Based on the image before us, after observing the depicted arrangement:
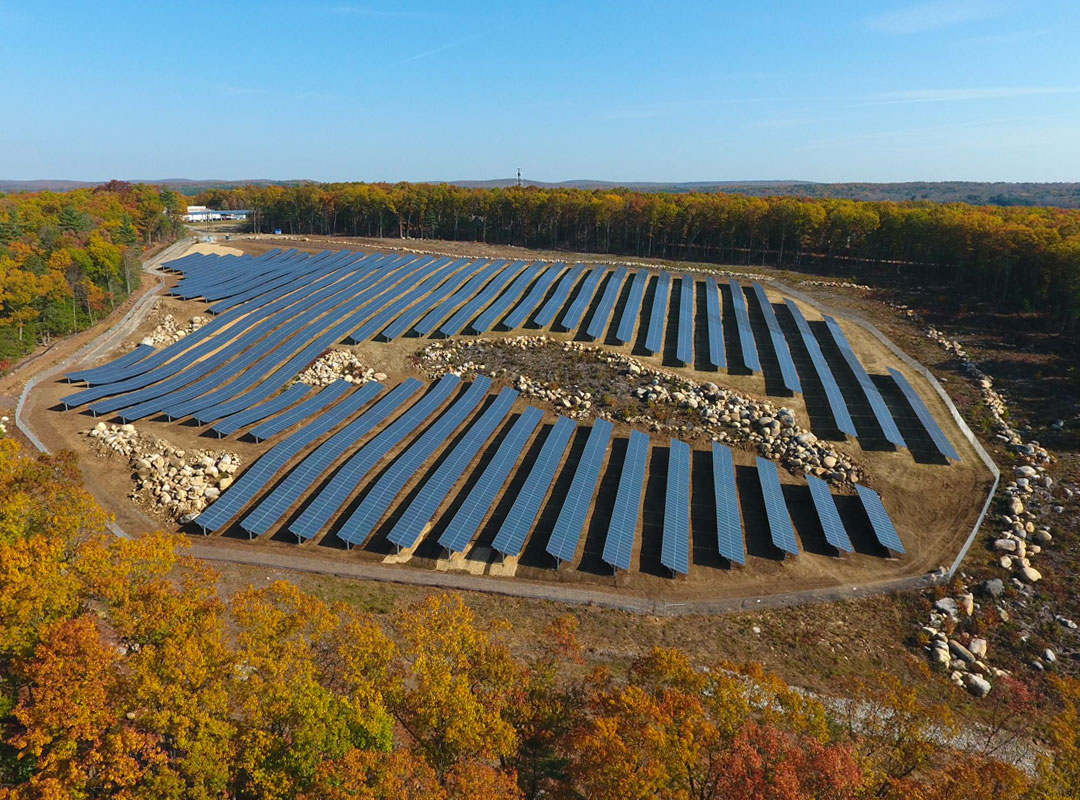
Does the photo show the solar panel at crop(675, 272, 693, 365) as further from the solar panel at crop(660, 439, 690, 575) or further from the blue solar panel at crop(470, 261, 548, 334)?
the blue solar panel at crop(470, 261, 548, 334)

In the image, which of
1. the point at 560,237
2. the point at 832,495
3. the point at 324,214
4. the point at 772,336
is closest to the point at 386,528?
the point at 832,495

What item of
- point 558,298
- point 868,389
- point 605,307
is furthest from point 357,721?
point 558,298

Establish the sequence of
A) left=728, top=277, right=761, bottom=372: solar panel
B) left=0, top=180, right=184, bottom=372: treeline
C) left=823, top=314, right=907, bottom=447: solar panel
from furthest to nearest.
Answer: left=0, top=180, right=184, bottom=372: treeline
left=728, top=277, right=761, bottom=372: solar panel
left=823, top=314, right=907, bottom=447: solar panel

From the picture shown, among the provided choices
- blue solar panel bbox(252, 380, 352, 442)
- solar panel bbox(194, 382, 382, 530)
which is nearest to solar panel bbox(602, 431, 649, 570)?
solar panel bbox(194, 382, 382, 530)

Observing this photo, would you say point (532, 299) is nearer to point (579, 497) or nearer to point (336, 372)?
point (336, 372)

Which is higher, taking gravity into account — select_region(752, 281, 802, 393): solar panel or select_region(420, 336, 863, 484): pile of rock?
select_region(752, 281, 802, 393): solar panel

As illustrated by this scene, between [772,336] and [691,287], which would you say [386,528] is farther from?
[691,287]
